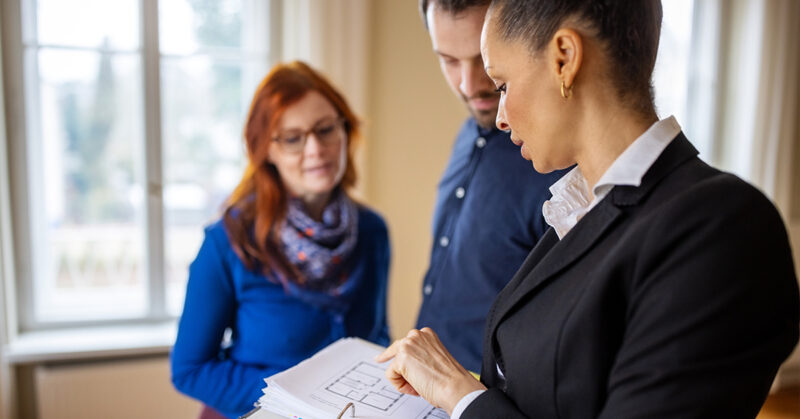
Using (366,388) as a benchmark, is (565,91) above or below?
above

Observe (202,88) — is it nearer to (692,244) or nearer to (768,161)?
(692,244)

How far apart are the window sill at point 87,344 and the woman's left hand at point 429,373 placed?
2002 mm

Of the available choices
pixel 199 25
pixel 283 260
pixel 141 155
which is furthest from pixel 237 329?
pixel 199 25

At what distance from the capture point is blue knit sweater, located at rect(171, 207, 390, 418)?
1370 mm

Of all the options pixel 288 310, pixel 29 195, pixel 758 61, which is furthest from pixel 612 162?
pixel 758 61

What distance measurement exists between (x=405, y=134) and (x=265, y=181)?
50.2 inches

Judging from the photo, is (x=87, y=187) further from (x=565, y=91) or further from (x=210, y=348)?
(x=565, y=91)

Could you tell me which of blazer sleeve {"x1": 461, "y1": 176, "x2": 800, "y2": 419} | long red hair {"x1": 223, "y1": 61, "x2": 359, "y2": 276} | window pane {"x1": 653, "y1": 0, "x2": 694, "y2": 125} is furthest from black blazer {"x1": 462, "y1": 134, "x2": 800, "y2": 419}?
window pane {"x1": 653, "y1": 0, "x2": 694, "y2": 125}

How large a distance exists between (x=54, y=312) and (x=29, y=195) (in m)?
0.52

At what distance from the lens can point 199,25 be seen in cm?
265

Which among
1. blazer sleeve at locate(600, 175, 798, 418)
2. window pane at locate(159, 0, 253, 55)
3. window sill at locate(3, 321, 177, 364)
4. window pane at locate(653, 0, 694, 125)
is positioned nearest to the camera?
blazer sleeve at locate(600, 175, 798, 418)

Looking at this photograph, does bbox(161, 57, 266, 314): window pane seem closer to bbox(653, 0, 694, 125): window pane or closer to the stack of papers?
the stack of papers

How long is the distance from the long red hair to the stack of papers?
659 millimetres

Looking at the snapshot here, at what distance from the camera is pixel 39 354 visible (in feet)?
7.71
